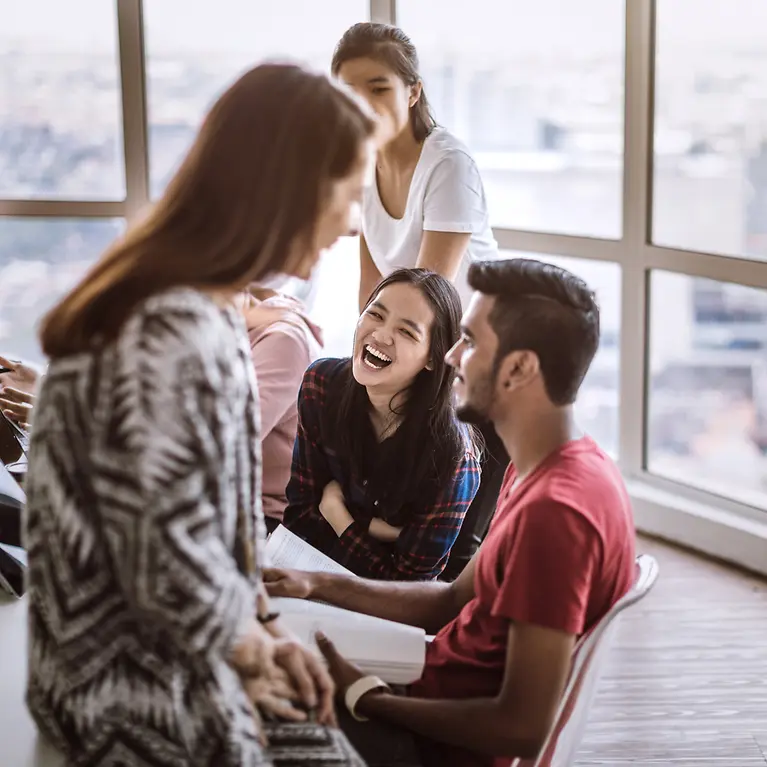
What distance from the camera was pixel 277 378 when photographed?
95.0 inches

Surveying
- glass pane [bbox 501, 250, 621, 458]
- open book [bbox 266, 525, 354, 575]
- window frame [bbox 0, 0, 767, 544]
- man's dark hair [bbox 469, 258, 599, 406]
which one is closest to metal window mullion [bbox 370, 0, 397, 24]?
window frame [bbox 0, 0, 767, 544]

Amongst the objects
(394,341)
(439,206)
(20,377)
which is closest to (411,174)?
(439,206)

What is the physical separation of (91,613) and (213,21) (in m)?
3.35

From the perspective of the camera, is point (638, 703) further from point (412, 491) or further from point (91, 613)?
point (91, 613)

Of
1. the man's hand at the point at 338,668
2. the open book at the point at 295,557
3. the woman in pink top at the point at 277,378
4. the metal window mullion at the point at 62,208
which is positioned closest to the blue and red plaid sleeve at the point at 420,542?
the open book at the point at 295,557

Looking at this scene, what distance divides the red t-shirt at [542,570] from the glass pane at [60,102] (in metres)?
3.05

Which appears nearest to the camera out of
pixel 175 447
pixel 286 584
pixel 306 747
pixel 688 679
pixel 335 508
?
pixel 175 447

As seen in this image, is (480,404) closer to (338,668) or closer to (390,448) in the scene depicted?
(338,668)

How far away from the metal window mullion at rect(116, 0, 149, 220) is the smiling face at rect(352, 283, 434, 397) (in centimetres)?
204

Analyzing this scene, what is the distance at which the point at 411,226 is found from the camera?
107 inches

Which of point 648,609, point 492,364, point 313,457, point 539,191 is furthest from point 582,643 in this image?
point 539,191

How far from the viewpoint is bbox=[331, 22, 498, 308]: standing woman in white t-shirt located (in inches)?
100.0

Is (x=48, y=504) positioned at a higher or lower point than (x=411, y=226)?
lower

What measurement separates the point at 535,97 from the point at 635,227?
62 centimetres
